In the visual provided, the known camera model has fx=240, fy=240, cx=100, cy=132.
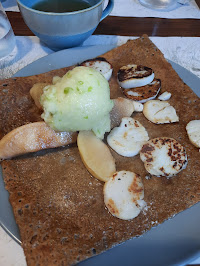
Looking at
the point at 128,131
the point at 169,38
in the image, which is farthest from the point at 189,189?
the point at 169,38

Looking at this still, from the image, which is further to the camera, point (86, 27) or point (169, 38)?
point (169, 38)

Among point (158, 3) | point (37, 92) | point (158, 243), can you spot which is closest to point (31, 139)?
point (37, 92)

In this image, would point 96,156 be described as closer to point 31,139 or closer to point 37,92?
point 31,139

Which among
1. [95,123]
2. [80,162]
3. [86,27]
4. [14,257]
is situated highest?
[86,27]

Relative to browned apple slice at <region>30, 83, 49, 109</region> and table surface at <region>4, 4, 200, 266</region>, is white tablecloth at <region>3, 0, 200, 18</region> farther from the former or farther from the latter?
browned apple slice at <region>30, 83, 49, 109</region>

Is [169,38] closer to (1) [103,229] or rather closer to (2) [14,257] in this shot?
(1) [103,229]

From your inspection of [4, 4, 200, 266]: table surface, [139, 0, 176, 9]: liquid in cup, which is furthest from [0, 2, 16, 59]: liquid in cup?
[139, 0, 176, 9]: liquid in cup
